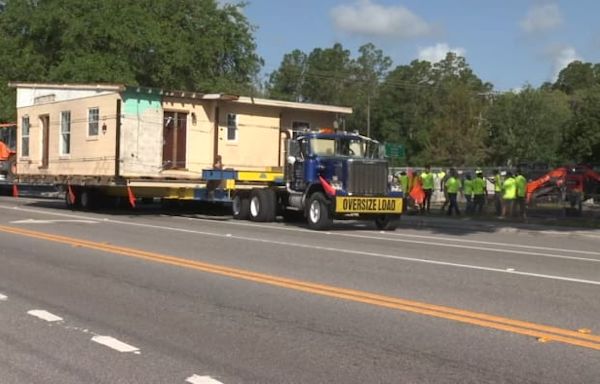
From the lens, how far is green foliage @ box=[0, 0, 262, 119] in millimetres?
42000

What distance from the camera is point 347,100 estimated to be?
118 metres

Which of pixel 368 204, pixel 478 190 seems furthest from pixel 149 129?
pixel 478 190

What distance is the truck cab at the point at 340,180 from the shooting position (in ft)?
64.4

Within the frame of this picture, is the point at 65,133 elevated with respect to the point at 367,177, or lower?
elevated

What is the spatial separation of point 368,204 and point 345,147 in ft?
7.08

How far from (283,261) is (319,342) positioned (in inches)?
216

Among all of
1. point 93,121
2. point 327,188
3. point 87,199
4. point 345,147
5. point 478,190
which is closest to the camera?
point 327,188

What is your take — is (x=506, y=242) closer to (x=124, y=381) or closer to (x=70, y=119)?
(x=124, y=381)

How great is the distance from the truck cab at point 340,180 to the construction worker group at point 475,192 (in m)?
5.33

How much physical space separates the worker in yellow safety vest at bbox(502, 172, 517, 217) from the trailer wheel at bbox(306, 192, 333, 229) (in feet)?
24.6

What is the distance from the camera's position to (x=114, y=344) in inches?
266

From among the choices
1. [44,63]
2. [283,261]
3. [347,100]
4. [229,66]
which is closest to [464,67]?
[347,100]

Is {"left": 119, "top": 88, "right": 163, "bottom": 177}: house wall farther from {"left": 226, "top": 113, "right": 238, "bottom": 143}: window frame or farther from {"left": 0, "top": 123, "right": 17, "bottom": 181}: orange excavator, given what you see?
{"left": 0, "top": 123, "right": 17, "bottom": 181}: orange excavator

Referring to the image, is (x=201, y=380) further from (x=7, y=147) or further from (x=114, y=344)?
(x=7, y=147)
